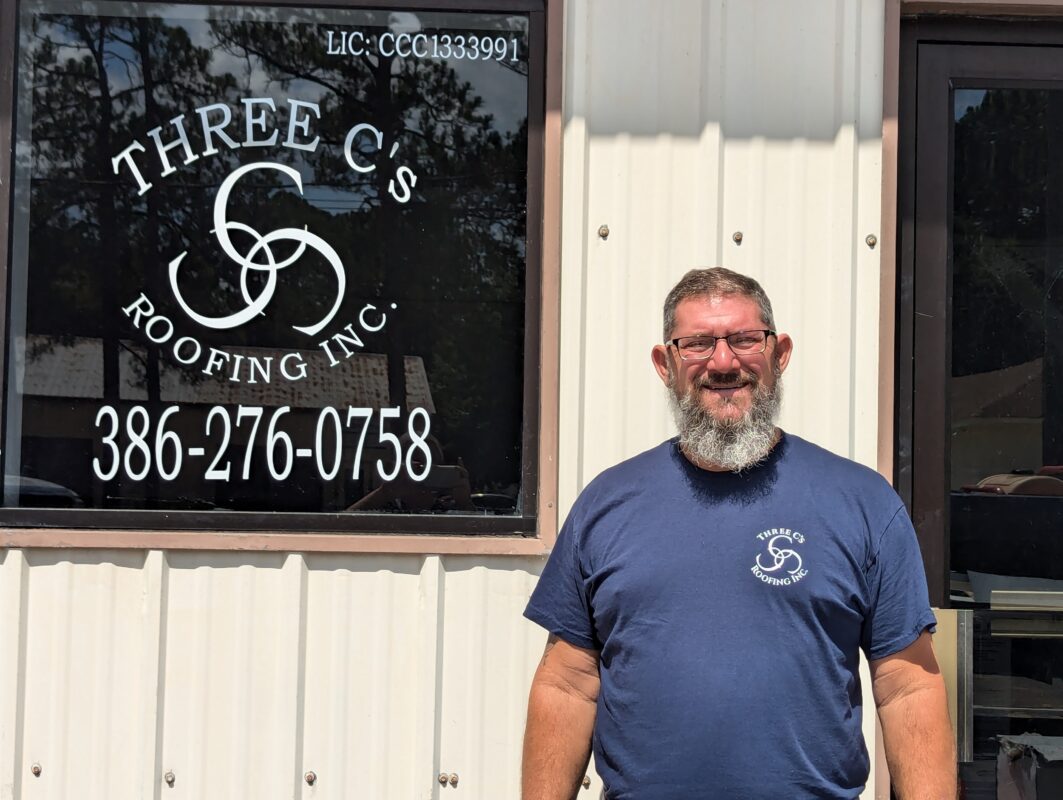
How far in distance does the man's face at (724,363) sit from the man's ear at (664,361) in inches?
2.5

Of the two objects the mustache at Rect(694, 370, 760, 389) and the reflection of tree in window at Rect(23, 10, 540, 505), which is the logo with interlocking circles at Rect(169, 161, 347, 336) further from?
the mustache at Rect(694, 370, 760, 389)

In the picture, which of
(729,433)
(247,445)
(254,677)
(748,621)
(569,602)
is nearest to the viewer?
(748,621)

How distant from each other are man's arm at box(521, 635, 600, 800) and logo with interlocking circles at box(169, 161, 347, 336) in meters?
1.35

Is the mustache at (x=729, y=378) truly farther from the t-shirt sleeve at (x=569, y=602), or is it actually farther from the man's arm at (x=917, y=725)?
the man's arm at (x=917, y=725)

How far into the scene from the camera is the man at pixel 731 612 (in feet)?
6.37

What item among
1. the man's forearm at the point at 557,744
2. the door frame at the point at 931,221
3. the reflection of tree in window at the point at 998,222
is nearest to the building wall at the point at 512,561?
the door frame at the point at 931,221

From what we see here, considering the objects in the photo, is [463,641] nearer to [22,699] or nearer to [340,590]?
[340,590]

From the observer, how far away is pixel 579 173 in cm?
300

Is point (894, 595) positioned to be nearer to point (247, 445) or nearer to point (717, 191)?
point (717, 191)

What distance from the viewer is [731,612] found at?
1966 mm

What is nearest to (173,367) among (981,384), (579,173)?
(579,173)

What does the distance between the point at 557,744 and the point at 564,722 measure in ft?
0.15

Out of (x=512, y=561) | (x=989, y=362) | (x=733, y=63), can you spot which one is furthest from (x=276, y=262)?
(x=989, y=362)

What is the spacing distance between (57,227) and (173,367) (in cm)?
51
